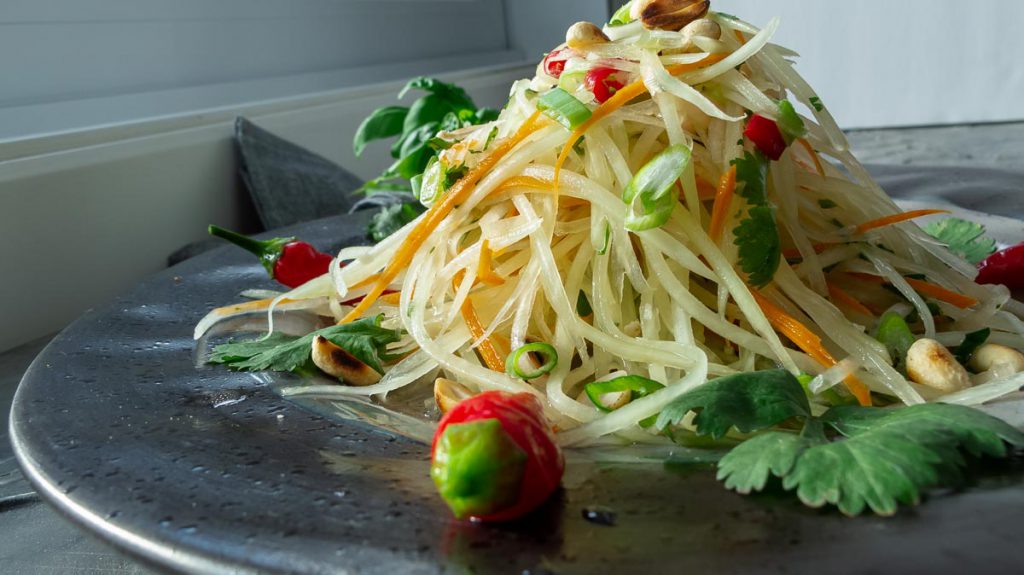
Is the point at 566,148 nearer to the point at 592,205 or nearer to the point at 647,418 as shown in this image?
the point at 592,205

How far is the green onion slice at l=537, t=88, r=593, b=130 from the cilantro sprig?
338 millimetres

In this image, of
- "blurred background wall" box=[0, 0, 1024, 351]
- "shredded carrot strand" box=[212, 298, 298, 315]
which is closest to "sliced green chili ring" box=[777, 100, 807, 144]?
"shredded carrot strand" box=[212, 298, 298, 315]

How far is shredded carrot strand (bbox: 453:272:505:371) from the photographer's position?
95cm

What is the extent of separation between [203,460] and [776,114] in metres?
0.64

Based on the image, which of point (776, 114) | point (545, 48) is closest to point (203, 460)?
point (776, 114)

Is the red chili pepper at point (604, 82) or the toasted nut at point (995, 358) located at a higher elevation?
the red chili pepper at point (604, 82)

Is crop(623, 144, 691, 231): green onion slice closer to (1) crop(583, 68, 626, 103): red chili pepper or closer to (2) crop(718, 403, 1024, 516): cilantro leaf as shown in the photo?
(1) crop(583, 68, 626, 103): red chili pepper

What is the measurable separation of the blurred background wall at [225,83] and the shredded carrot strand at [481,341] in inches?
42.2

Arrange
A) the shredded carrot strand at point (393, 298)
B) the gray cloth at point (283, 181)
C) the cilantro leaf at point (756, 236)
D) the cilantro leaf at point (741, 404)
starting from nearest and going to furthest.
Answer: the cilantro leaf at point (741, 404), the cilantro leaf at point (756, 236), the shredded carrot strand at point (393, 298), the gray cloth at point (283, 181)

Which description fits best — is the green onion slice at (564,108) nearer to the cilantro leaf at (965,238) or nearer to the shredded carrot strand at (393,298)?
the shredded carrot strand at (393,298)

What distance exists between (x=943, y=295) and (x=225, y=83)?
2248 mm

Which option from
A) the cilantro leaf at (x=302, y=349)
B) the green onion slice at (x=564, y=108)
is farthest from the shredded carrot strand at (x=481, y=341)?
the green onion slice at (x=564, y=108)

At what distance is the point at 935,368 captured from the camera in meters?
0.83

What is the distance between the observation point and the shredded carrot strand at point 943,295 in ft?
3.38
